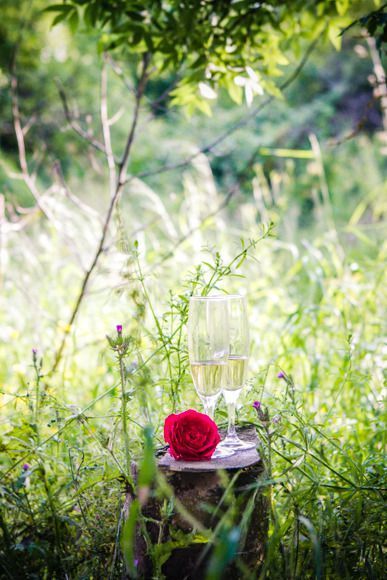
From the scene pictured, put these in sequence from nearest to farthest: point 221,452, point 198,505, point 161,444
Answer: point 198,505 < point 221,452 < point 161,444

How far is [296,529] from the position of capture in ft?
4.45

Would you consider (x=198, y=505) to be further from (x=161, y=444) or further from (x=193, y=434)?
(x=161, y=444)

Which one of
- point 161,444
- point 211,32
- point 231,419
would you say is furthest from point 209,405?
point 211,32

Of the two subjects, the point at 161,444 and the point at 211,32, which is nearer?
the point at 161,444

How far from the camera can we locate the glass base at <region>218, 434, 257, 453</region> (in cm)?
144

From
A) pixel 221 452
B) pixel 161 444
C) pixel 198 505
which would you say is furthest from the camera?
pixel 161 444

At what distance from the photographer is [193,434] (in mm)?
1322

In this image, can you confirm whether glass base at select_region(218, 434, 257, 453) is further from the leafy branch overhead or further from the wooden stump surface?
the leafy branch overhead

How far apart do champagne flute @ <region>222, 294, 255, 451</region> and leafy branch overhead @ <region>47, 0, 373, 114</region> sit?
0.93 metres

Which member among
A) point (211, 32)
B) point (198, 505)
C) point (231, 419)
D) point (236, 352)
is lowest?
point (198, 505)

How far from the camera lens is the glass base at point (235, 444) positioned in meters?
1.44

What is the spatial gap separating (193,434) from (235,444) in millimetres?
181

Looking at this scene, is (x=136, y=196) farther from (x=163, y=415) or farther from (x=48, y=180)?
(x=163, y=415)

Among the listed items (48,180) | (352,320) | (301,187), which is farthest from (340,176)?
(352,320)
